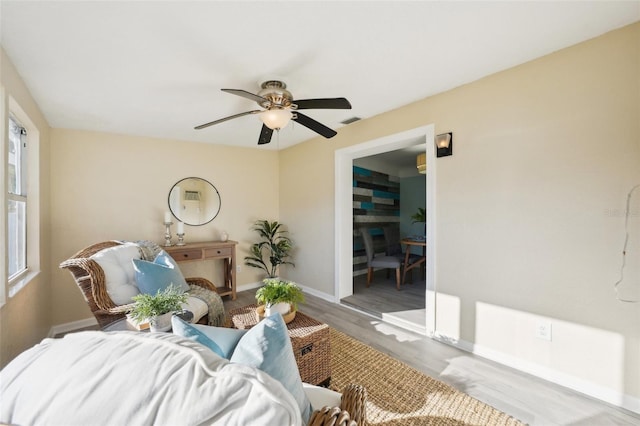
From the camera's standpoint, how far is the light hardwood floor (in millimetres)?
1641

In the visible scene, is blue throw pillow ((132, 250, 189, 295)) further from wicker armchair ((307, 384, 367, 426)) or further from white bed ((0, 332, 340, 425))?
wicker armchair ((307, 384, 367, 426))

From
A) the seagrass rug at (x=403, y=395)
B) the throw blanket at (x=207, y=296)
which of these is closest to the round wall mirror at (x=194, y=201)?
the throw blanket at (x=207, y=296)

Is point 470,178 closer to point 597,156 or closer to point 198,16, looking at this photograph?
point 597,156

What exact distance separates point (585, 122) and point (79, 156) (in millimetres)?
4764

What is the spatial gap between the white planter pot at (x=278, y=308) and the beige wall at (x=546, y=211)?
1474 millimetres

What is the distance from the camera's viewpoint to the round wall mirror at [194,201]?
3.84m

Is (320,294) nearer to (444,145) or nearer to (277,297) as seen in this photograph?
(277,297)

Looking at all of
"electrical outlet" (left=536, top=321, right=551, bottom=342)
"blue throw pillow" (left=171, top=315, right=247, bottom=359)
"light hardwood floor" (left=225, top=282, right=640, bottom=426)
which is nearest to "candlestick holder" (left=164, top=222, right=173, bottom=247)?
"light hardwood floor" (left=225, top=282, right=640, bottom=426)

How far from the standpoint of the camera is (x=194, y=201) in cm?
397

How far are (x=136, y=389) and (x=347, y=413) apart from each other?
20.5 inches

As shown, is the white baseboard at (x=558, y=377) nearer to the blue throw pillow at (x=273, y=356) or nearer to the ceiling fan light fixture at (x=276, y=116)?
the blue throw pillow at (x=273, y=356)

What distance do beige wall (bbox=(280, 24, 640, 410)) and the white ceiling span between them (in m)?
0.24

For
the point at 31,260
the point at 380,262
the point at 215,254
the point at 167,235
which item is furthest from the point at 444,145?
the point at 31,260

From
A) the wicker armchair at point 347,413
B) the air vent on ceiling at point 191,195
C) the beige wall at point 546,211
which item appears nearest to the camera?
the wicker armchair at point 347,413
